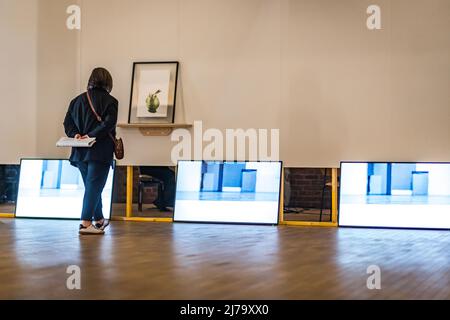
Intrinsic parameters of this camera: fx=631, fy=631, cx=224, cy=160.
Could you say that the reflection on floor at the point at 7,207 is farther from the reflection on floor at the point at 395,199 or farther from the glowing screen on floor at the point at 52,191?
the reflection on floor at the point at 395,199

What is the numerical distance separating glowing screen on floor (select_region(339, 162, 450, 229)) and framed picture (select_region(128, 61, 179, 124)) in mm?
1848

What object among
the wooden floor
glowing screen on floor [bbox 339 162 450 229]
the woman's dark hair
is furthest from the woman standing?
glowing screen on floor [bbox 339 162 450 229]

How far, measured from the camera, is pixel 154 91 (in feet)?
20.4

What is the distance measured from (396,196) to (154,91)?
251 centimetres

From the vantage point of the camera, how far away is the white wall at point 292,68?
5.71m

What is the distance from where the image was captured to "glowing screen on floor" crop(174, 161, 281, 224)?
5910 millimetres

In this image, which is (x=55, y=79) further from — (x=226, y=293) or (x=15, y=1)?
→ (x=226, y=293)

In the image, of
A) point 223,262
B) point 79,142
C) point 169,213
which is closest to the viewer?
point 223,262

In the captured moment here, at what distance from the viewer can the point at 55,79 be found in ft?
21.1

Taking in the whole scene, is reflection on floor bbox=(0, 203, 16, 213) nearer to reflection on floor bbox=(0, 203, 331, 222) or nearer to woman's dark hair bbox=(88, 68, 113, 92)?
reflection on floor bbox=(0, 203, 331, 222)

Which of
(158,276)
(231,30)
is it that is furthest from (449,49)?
(158,276)

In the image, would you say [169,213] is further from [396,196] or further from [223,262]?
[223,262]

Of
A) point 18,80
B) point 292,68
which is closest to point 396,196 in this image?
point 292,68
